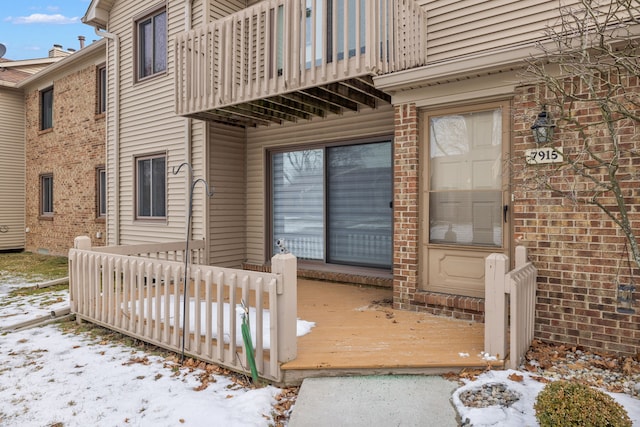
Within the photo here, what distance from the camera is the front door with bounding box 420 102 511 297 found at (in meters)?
4.59

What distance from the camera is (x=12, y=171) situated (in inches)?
546

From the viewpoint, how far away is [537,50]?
386cm

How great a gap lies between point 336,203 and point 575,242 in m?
3.69

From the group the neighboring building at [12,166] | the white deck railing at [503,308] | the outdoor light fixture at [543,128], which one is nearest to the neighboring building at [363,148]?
the outdoor light fixture at [543,128]

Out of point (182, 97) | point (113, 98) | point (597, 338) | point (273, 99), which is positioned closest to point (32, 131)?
point (113, 98)

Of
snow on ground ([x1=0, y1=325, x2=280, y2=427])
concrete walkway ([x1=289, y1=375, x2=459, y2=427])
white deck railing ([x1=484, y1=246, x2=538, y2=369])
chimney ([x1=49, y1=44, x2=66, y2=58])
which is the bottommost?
snow on ground ([x1=0, y1=325, x2=280, y2=427])

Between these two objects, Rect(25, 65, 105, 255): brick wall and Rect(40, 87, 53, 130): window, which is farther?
Rect(40, 87, 53, 130): window

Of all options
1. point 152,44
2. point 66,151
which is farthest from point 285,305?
point 66,151

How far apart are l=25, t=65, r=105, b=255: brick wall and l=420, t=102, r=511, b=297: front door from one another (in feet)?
28.5

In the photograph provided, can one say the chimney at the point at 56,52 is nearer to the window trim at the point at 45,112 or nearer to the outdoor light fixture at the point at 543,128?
the window trim at the point at 45,112

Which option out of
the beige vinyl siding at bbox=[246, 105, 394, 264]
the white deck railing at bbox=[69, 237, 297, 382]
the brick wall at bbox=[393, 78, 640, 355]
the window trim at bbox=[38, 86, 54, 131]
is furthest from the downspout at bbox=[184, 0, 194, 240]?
the window trim at bbox=[38, 86, 54, 131]

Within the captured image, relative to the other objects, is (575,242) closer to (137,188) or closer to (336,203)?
(336,203)

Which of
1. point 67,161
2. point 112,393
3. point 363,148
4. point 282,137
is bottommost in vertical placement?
point 112,393

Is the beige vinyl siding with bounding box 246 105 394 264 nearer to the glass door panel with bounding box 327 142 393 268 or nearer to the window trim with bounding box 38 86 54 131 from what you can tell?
the glass door panel with bounding box 327 142 393 268
